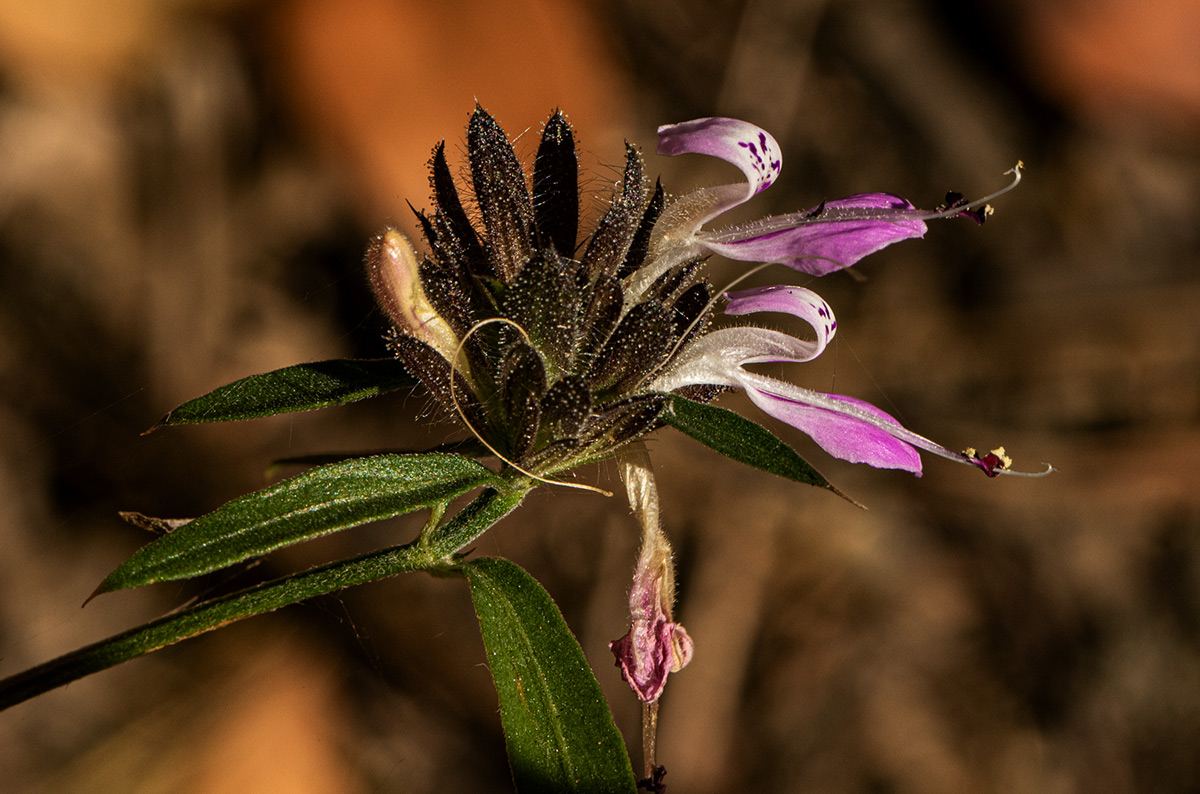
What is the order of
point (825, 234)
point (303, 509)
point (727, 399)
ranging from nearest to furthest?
point (303, 509) < point (825, 234) < point (727, 399)

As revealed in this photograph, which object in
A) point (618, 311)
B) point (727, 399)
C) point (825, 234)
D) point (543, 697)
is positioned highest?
point (727, 399)

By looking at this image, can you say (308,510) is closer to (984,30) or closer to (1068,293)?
(1068,293)

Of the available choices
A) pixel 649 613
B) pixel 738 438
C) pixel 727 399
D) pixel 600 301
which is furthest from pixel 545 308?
pixel 727 399

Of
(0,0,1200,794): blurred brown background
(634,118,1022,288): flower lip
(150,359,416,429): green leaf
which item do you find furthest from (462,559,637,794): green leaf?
(0,0,1200,794): blurred brown background

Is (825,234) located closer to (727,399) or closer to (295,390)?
(295,390)

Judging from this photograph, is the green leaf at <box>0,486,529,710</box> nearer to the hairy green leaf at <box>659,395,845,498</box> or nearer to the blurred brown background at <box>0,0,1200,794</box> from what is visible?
the hairy green leaf at <box>659,395,845,498</box>

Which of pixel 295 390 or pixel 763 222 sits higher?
pixel 763 222

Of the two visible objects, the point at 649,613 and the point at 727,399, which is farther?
the point at 727,399

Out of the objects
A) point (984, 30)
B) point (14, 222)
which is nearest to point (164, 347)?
point (14, 222)

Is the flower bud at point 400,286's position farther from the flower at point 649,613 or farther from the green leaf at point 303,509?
the flower at point 649,613
